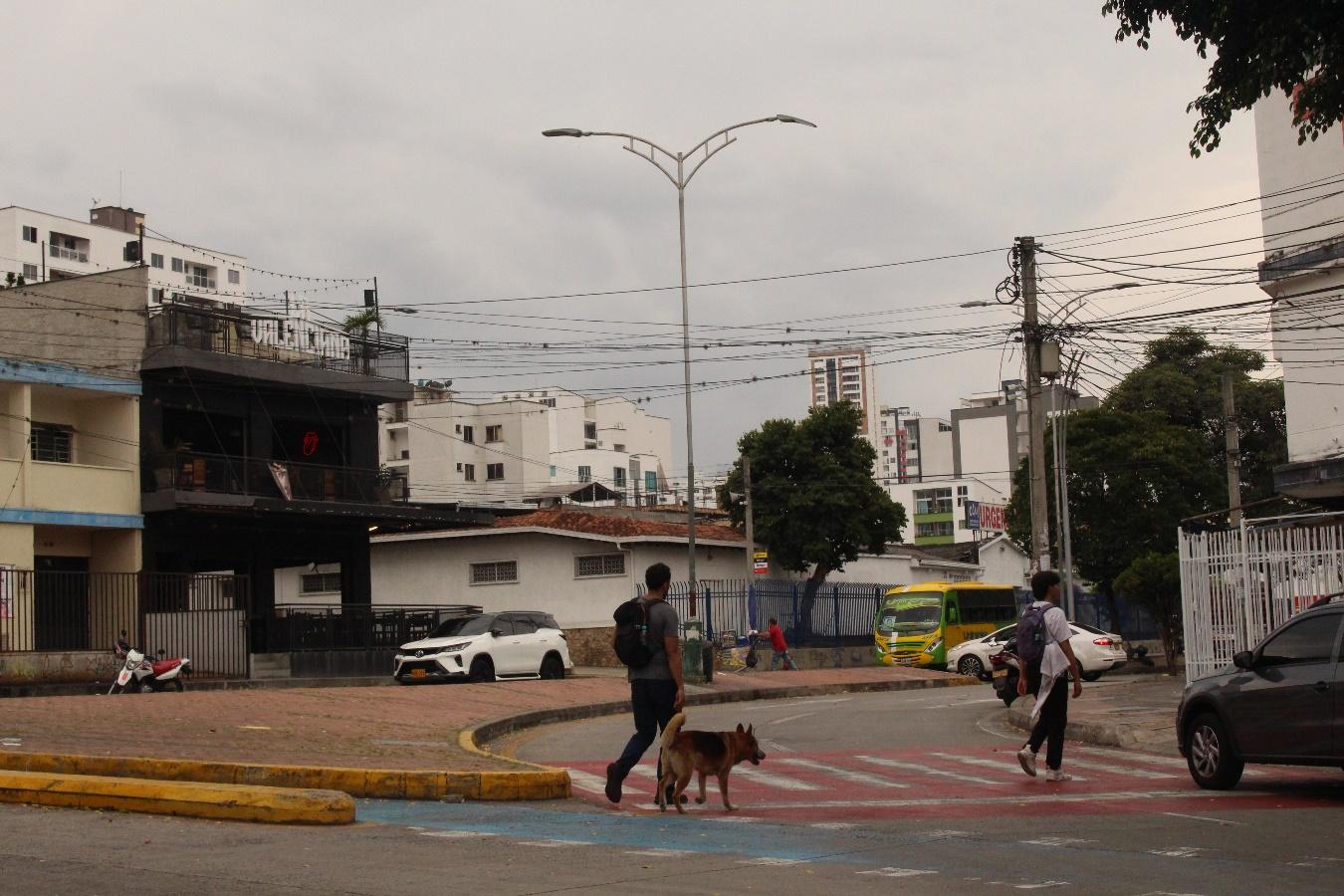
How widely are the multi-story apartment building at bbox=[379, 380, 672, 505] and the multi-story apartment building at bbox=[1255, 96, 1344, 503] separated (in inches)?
2046

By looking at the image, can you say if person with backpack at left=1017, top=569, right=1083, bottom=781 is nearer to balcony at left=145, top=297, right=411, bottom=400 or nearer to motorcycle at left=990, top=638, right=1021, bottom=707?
motorcycle at left=990, top=638, right=1021, bottom=707

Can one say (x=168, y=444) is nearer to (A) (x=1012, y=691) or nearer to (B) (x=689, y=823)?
(A) (x=1012, y=691)

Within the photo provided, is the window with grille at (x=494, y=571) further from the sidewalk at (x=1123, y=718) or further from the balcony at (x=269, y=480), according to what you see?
the sidewalk at (x=1123, y=718)

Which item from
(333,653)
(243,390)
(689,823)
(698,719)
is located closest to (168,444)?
(243,390)

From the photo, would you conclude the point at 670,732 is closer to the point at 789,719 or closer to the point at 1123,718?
the point at 1123,718

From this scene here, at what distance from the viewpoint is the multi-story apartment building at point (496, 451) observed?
87.2 meters

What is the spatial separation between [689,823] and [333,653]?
85.9 ft

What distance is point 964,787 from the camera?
43.4ft

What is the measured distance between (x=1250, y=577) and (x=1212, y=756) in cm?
647

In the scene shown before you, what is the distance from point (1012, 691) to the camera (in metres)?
23.2

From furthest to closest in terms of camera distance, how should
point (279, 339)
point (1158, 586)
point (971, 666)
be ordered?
point (279, 339), point (1158, 586), point (971, 666)

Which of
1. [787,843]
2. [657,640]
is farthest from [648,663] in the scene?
[787,843]

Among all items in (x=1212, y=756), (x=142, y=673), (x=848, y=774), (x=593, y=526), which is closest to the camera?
(x=1212, y=756)

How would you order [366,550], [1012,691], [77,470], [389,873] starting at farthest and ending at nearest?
[366,550] < [77,470] < [1012,691] < [389,873]
